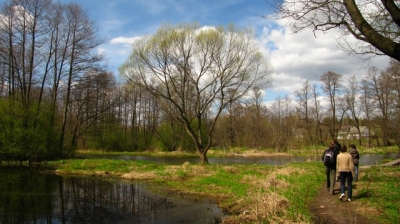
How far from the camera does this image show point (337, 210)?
8797mm

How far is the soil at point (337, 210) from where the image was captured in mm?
7699

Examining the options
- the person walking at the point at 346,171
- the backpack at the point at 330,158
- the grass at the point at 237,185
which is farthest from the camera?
the backpack at the point at 330,158

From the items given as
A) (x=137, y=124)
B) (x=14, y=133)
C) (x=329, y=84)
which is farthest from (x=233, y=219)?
(x=137, y=124)

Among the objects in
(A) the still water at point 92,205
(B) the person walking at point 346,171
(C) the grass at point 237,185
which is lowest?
(A) the still water at point 92,205

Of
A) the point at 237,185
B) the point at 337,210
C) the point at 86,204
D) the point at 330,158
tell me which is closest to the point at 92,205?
the point at 86,204

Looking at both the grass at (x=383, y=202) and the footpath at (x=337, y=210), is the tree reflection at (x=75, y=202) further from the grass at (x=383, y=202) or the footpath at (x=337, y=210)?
the grass at (x=383, y=202)

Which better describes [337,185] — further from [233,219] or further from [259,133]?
[259,133]

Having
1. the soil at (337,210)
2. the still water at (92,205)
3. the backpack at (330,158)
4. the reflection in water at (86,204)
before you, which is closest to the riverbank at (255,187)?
the soil at (337,210)

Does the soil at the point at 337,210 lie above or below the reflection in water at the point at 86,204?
above

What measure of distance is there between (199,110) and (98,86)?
44.3ft

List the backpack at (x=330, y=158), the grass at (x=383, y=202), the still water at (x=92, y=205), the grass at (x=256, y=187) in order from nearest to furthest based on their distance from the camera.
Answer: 1. the grass at (x=383, y=202)
2. the grass at (x=256, y=187)
3. the still water at (x=92, y=205)
4. the backpack at (x=330, y=158)

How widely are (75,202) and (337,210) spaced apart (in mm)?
9707

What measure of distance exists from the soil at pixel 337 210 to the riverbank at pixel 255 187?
0.10 m

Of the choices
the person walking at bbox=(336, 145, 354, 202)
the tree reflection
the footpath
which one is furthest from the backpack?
the tree reflection
